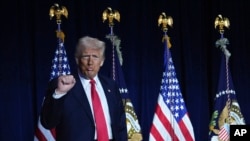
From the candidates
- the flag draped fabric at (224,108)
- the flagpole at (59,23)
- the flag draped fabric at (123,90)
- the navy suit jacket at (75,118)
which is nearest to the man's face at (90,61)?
the navy suit jacket at (75,118)

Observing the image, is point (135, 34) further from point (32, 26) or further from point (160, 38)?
point (32, 26)

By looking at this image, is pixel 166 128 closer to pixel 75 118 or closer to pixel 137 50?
pixel 137 50

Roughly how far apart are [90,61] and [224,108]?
3.10 m

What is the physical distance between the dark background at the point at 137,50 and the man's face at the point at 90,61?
8.71 feet

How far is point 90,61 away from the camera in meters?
2.31

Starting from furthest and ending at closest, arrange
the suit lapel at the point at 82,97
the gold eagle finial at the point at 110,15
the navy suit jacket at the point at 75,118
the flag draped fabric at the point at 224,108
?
the flag draped fabric at the point at 224,108 < the gold eagle finial at the point at 110,15 < the suit lapel at the point at 82,97 < the navy suit jacket at the point at 75,118

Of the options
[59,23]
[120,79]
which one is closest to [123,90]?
[120,79]

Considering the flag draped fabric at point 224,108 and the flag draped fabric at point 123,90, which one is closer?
the flag draped fabric at point 123,90

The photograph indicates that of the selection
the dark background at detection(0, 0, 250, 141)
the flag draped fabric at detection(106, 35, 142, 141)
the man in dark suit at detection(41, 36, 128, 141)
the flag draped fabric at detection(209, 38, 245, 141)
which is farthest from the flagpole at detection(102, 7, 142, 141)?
the man in dark suit at detection(41, 36, 128, 141)

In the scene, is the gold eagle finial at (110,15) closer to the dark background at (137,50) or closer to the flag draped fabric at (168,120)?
the dark background at (137,50)

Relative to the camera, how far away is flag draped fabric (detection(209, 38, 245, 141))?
5047 mm

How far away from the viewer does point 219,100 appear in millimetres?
5129

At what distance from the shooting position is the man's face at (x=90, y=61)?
91.3 inches

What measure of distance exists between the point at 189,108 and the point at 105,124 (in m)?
3.28
